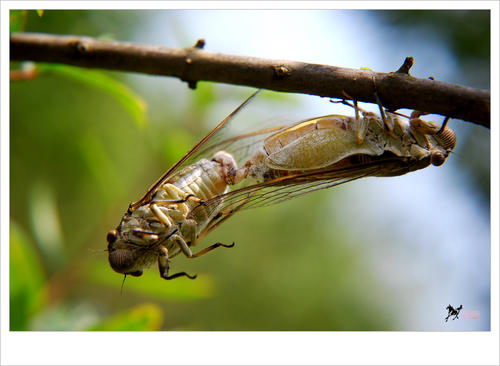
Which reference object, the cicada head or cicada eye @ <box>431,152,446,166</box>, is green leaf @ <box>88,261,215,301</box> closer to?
the cicada head

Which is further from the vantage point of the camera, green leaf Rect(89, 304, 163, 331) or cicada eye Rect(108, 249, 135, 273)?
green leaf Rect(89, 304, 163, 331)

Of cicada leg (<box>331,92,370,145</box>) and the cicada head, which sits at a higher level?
cicada leg (<box>331,92,370,145</box>)

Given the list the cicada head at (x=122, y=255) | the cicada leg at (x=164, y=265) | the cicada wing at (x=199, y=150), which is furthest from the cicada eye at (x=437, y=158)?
the cicada head at (x=122, y=255)

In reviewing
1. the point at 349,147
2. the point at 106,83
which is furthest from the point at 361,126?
the point at 106,83

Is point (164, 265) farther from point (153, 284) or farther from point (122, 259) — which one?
point (153, 284)

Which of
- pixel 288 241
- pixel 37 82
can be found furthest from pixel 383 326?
pixel 37 82

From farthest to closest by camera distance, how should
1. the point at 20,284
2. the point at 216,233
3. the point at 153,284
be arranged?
the point at 216,233 → the point at 153,284 → the point at 20,284

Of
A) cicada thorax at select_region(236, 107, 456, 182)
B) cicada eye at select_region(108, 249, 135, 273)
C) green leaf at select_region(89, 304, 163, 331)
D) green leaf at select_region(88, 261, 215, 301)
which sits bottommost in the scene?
green leaf at select_region(88, 261, 215, 301)

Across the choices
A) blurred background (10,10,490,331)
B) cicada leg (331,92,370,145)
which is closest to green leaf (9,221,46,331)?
blurred background (10,10,490,331)
